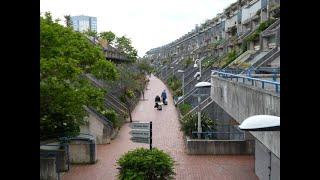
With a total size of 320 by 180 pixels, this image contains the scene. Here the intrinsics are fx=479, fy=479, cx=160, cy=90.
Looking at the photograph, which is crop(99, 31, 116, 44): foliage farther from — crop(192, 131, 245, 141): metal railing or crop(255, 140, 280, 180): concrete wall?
crop(255, 140, 280, 180): concrete wall

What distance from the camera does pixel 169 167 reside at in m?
14.6

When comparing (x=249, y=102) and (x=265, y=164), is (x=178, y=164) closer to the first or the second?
(x=265, y=164)

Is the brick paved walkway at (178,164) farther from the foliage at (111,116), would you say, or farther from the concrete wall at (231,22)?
the concrete wall at (231,22)

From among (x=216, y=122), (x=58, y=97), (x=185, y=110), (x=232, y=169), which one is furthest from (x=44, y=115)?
(x=185, y=110)

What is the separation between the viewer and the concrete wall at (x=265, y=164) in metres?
14.5

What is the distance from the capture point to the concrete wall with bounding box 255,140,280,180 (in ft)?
47.6

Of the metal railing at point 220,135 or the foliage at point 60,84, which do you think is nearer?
the foliage at point 60,84

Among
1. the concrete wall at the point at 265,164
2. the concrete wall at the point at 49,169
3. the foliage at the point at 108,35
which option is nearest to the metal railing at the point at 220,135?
the concrete wall at the point at 265,164

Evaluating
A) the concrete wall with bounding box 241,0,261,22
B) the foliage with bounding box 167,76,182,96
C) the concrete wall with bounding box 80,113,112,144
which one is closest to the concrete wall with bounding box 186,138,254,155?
the concrete wall with bounding box 80,113,112,144

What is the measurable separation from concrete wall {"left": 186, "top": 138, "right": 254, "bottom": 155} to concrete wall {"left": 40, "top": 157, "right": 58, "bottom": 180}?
24.4ft

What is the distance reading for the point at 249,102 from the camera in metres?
14.6

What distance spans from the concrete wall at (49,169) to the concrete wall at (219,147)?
7443 millimetres
